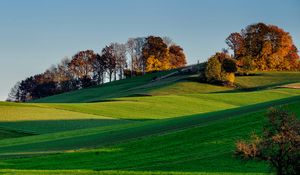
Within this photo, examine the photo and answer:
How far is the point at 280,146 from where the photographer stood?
17828 mm

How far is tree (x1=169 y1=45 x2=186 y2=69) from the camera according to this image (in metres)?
173

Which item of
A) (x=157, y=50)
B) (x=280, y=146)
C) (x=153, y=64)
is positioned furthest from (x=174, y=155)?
(x=157, y=50)

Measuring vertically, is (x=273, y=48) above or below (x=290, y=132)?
above

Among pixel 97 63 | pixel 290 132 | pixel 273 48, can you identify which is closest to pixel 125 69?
pixel 97 63

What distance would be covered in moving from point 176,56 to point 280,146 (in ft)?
520

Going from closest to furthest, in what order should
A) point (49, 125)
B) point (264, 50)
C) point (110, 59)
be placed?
point (49, 125), point (264, 50), point (110, 59)

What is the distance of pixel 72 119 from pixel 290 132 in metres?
51.1

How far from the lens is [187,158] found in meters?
30.6

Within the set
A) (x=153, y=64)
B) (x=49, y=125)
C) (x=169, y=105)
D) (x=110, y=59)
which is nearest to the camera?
(x=49, y=125)

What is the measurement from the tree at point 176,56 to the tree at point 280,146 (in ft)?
505

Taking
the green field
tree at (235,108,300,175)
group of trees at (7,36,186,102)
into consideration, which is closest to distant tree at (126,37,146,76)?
group of trees at (7,36,186,102)

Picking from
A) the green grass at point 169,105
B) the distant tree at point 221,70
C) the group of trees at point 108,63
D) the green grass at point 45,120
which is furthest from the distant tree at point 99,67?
the green grass at point 45,120

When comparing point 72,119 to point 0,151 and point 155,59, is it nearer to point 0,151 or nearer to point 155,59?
point 0,151

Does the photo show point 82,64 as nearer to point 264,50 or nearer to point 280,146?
point 264,50
